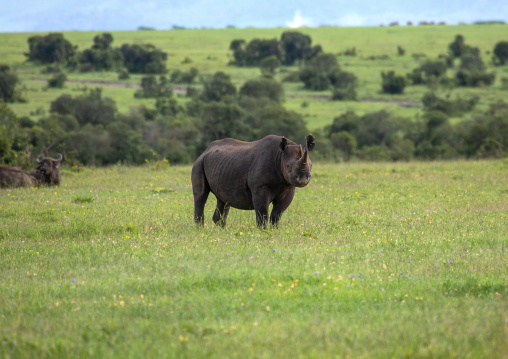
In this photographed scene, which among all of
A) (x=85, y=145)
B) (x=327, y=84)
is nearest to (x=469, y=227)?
(x=85, y=145)

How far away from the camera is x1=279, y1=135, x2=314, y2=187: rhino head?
A: 396 inches

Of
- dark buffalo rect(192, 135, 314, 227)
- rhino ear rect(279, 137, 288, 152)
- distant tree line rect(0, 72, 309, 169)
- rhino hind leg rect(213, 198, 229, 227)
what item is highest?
rhino ear rect(279, 137, 288, 152)

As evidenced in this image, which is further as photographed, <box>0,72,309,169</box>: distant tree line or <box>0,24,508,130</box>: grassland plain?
<box>0,24,508,130</box>: grassland plain

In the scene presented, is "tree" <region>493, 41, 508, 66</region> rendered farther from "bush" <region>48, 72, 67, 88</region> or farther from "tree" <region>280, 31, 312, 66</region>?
"bush" <region>48, 72, 67, 88</region>

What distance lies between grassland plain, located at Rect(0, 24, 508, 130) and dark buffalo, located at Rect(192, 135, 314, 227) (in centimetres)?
4019

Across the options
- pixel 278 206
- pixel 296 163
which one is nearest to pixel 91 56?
pixel 278 206

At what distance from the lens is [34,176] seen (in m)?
21.4

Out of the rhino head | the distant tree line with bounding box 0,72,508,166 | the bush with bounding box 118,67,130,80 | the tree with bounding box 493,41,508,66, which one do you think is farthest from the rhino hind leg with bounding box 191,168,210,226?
the tree with bounding box 493,41,508,66

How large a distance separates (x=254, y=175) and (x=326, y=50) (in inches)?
3903

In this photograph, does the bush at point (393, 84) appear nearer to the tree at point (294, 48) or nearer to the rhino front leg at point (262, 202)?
the tree at point (294, 48)

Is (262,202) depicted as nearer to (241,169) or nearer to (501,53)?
(241,169)

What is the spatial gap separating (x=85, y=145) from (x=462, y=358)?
3827 centimetres

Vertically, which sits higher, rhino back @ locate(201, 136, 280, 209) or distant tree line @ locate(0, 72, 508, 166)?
rhino back @ locate(201, 136, 280, 209)

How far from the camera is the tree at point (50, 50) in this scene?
297 feet
